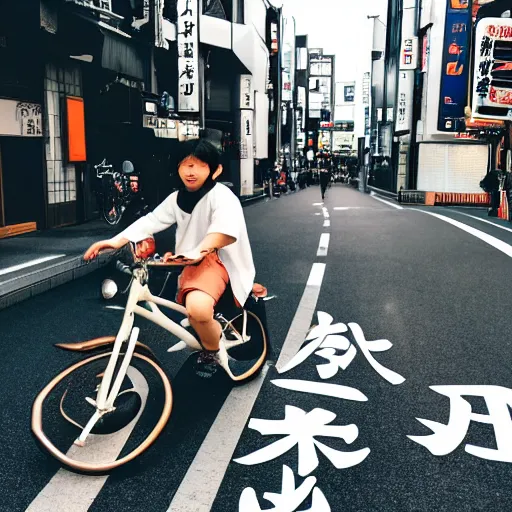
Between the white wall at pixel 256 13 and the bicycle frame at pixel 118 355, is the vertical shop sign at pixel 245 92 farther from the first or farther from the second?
the bicycle frame at pixel 118 355

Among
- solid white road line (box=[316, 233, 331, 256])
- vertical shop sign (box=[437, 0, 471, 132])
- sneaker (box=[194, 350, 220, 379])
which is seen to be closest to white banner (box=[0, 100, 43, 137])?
solid white road line (box=[316, 233, 331, 256])

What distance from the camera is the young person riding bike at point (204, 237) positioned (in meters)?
3.68

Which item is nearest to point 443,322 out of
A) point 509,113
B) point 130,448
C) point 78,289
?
point 130,448

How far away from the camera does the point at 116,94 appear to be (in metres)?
18.4

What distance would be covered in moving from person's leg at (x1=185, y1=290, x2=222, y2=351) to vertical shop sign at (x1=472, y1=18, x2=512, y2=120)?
22.2 meters

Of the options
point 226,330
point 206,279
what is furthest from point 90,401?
A: point 226,330

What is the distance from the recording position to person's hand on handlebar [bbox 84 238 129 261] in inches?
138

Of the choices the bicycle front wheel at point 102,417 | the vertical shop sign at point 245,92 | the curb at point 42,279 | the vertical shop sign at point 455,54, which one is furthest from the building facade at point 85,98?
the vertical shop sign at point 455,54

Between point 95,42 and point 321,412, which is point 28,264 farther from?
point 95,42

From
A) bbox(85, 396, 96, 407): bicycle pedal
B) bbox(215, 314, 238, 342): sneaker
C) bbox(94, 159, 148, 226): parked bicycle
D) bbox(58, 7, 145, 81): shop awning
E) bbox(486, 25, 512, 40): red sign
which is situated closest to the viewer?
bbox(85, 396, 96, 407): bicycle pedal

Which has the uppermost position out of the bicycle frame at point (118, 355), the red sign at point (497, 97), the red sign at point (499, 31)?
the red sign at point (499, 31)

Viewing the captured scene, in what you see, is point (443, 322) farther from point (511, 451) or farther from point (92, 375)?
point (92, 375)

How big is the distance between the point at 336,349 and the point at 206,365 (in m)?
1.57

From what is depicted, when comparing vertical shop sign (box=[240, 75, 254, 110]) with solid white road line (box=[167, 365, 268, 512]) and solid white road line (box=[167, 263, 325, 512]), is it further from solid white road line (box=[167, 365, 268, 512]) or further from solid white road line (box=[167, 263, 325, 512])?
solid white road line (box=[167, 365, 268, 512])
